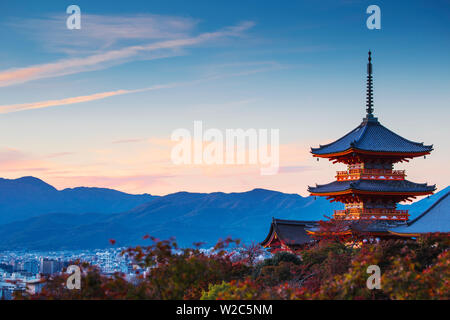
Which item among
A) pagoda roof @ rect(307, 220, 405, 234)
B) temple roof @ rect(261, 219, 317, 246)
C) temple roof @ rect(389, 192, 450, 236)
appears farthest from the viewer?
temple roof @ rect(261, 219, 317, 246)

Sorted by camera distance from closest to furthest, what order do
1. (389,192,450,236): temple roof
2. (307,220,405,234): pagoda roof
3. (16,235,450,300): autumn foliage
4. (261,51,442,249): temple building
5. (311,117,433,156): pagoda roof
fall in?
(16,235,450,300): autumn foliage
(389,192,450,236): temple roof
(307,220,405,234): pagoda roof
(261,51,442,249): temple building
(311,117,433,156): pagoda roof

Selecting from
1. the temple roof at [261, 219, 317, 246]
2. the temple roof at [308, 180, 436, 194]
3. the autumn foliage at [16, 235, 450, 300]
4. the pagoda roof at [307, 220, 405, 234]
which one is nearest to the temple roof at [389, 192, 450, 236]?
the pagoda roof at [307, 220, 405, 234]

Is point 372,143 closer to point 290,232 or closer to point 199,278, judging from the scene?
point 290,232

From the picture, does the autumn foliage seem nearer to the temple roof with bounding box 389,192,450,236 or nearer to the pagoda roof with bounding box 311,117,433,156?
the temple roof with bounding box 389,192,450,236

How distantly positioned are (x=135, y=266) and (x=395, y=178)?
22769 mm

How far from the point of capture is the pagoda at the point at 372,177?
37.1 m

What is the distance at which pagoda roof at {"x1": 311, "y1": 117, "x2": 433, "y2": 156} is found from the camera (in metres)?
37.6

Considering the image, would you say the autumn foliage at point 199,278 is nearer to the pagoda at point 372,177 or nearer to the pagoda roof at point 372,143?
the pagoda at point 372,177

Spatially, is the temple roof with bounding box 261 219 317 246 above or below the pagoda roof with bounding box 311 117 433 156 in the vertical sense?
below

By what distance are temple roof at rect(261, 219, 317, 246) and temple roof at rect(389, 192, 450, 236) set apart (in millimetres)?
7552

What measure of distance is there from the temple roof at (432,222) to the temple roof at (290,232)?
24.8 feet
